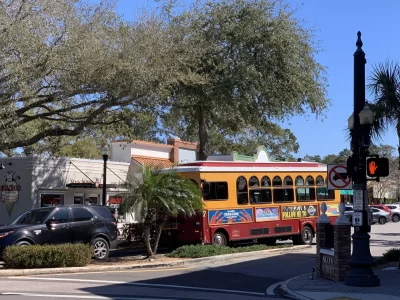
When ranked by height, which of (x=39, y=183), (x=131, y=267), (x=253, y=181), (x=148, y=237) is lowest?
(x=131, y=267)

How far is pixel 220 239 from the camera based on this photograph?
71.3 feet

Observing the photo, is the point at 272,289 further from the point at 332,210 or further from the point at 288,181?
the point at 332,210

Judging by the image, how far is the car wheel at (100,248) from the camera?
19469mm

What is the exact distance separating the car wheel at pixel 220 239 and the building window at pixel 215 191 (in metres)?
1.29

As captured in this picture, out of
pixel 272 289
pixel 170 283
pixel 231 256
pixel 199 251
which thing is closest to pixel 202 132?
pixel 231 256

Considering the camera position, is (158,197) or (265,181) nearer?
(158,197)

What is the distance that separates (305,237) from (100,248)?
9.17 metres

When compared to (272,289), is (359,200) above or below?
above

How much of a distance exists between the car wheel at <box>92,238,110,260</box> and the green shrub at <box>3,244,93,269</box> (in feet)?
7.19

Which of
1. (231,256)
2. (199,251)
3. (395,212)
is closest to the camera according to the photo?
(199,251)

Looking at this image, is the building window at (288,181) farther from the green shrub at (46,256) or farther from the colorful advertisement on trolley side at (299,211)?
the green shrub at (46,256)

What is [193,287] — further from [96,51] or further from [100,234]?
[96,51]

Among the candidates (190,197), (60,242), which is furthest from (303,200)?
(60,242)

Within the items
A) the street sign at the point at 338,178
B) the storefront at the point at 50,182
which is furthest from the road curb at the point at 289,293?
the storefront at the point at 50,182
